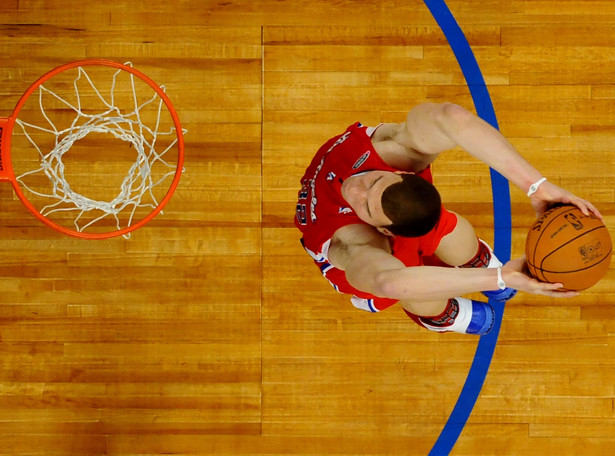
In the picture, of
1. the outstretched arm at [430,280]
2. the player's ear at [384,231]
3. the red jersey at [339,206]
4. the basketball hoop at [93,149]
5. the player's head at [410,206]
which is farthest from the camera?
the basketball hoop at [93,149]

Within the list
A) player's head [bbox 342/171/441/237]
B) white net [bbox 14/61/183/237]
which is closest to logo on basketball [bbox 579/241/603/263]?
player's head [bbox 342/171/441/237]

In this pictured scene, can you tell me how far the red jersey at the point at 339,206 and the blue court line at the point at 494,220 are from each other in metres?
0.72

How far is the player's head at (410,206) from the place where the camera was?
75.4 inches

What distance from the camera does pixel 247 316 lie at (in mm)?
3057

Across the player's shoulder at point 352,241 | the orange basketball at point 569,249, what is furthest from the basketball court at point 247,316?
the orange basketball at point 569,249

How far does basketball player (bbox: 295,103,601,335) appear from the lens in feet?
6.04

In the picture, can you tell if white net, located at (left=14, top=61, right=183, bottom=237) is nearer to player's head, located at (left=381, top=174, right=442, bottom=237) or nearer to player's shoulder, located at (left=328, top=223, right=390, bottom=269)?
player's shoulder, located at (left=328, top=223, right=390, bottom=269)

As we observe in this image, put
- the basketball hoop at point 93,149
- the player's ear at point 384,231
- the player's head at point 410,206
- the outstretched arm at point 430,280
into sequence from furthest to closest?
the basketball hoop at point 93,149 < the player's ear at point 384,231 < the player's head at point 410,206 < the outstretched arm at point 430,280

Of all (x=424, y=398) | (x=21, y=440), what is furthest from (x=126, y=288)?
(x=424, y=398)

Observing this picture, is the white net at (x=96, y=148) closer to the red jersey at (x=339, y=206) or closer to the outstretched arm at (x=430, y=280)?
the red jersey at (x=339, y=206)

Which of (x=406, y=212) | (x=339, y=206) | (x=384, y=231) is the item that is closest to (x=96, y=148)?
(x=339, y=206)

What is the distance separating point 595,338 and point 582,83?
1.24 m

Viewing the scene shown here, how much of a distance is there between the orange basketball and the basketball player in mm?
39

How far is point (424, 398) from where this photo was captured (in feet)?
10.0
